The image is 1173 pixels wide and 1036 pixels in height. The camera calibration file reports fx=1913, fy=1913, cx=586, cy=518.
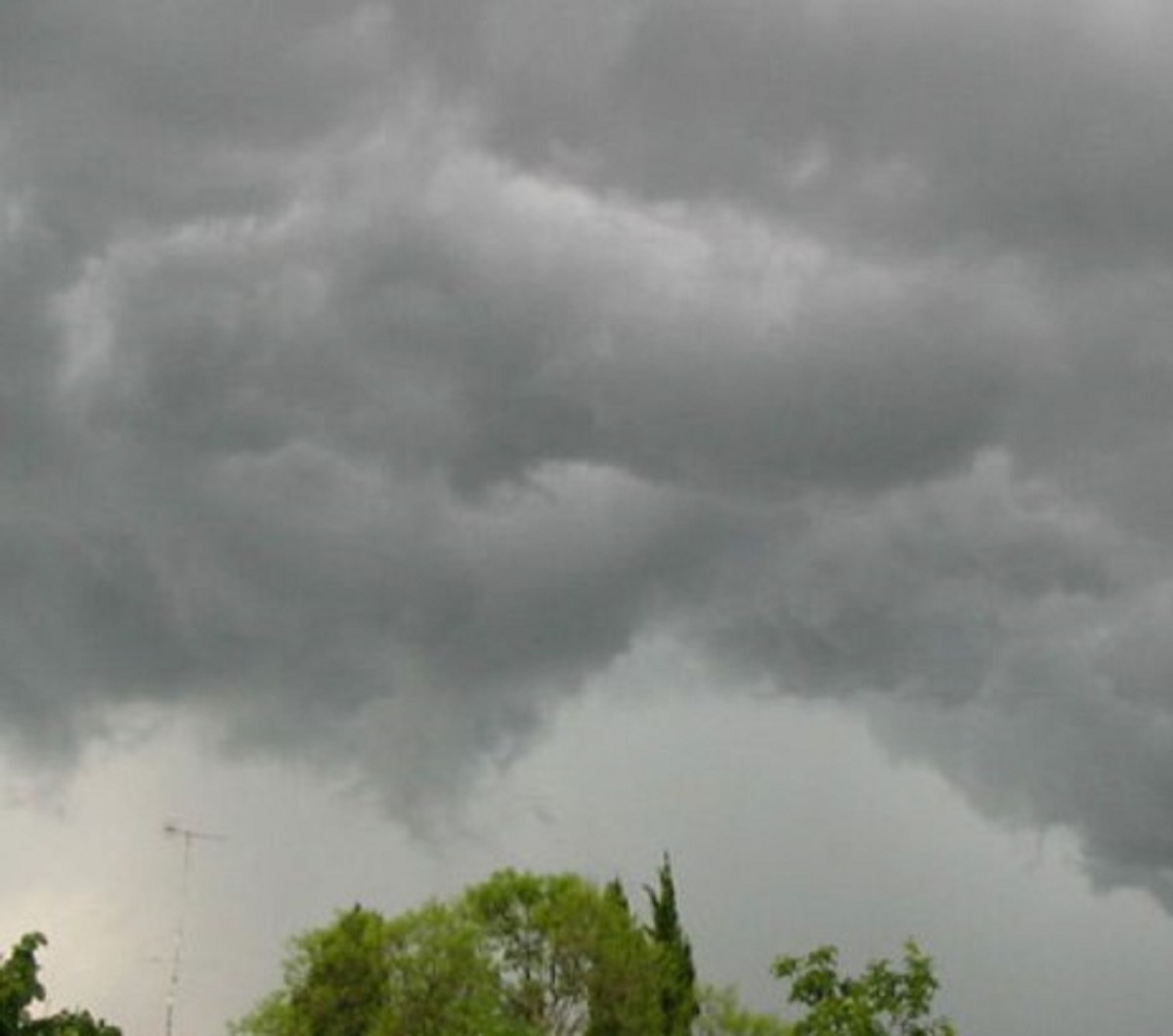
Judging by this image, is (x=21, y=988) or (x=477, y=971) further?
(x=477, y=971)

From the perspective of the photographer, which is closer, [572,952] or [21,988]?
[21,988]

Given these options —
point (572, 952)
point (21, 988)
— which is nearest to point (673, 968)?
point (572, 952)

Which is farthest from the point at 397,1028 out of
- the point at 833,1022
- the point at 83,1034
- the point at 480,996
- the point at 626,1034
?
the point at 833,1022

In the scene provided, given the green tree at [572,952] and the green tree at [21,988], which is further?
the green tree at [572,952]

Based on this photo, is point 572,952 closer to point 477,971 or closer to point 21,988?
point 477,971

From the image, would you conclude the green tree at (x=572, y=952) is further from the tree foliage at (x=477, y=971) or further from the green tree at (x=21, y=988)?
the green tree at (x=21, y=988)

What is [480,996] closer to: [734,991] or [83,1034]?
[734,991]

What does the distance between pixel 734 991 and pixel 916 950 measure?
57255mm

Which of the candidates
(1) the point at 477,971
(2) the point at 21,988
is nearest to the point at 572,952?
(1) the point at 477,971

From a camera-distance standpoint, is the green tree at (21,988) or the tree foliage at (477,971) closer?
the green tree at (21,988)

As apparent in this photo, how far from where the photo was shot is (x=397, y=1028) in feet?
369

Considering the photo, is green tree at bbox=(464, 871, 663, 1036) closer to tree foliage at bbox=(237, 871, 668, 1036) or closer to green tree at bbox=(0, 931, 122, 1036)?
tree foliage at bbox=(237, 871, 668, 1036)

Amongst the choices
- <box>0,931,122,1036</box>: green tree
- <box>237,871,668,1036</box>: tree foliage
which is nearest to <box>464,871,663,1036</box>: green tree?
<box>237,871,668,1036</box>: tree foliage

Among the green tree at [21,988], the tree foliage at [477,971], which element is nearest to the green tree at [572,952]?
the tree foliage at [477,971]
